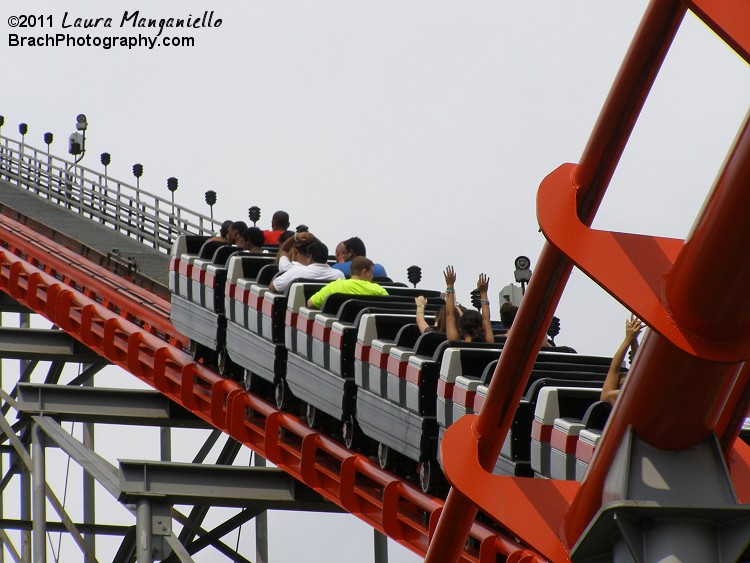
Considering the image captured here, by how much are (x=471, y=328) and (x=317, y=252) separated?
2.52 metres

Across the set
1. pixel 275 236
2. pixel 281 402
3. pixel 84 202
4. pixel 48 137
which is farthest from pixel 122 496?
pixel 48 137

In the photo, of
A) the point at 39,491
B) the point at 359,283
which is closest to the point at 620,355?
the point at 359,283

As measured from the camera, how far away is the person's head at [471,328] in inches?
388

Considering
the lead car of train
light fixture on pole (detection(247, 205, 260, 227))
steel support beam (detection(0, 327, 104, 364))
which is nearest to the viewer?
the lead car of train

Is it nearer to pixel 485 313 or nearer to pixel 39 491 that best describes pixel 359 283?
pixel 485 313

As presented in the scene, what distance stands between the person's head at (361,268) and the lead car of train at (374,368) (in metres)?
0.28

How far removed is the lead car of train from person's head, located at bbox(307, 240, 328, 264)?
31 cm

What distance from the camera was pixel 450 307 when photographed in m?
9.66

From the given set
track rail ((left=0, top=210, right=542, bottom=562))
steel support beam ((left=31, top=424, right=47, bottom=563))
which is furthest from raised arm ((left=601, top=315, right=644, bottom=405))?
steel support beam ((left=31, top=424, right=47, bottom=563))

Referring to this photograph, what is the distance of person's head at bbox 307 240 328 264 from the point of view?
12.1 m

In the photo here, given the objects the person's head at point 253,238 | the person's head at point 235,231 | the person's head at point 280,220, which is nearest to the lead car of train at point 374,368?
the person's head at point 253,238

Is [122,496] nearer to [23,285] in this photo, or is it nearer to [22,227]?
[23,285]

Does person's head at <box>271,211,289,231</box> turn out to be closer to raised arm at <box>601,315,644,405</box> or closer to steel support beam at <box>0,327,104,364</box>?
steel support beam at <box>0,327,104,364</box>

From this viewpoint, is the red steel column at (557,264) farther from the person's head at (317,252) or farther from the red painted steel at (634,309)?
the person's head at (317,252)
